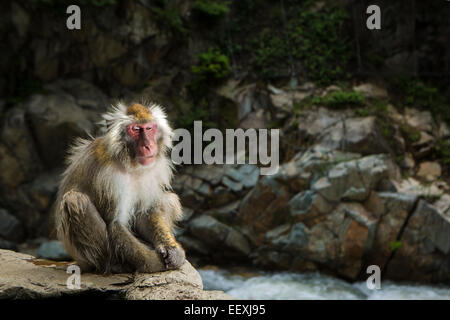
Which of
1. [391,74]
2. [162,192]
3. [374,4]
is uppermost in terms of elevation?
[374,4]

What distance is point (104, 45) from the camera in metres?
13.3

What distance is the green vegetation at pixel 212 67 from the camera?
1315 centimetres

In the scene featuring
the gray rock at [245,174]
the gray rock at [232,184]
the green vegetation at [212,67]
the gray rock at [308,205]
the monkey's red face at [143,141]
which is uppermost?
the green vegetation at [212,67]

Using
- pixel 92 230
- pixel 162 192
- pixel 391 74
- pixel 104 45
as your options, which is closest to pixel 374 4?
pixel 391 74

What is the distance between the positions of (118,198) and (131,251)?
1.75ft

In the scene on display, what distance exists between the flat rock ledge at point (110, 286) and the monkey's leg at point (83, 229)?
8.8 inches

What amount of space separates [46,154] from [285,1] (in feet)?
31.3

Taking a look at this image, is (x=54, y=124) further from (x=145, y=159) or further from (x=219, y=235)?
(x=145, y=159)

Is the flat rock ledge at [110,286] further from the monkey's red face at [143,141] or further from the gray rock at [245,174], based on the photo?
the gray rock at [245,174]

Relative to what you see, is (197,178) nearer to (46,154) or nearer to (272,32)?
(46,154)

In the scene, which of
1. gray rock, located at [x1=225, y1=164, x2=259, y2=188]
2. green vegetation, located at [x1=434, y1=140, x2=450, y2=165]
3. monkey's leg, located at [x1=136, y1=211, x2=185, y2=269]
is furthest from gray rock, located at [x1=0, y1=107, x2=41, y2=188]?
green vegetation, located at [x1=434, y1=140, x2=450, y2=165]

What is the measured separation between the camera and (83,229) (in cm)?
384

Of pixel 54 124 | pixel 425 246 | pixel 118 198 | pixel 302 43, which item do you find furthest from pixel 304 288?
pixel 54 124

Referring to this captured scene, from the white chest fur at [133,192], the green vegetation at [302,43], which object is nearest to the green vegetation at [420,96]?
the green vegetation at [302,43]
